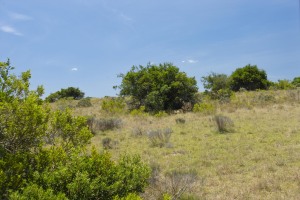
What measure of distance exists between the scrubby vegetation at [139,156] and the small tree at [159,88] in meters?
5.81

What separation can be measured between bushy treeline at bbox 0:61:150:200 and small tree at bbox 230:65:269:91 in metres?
37.5

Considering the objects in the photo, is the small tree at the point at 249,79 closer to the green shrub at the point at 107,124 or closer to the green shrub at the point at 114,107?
the green shrub at the point at 114,107

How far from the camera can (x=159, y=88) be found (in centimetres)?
2433

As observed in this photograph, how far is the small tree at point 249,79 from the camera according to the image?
135 feet

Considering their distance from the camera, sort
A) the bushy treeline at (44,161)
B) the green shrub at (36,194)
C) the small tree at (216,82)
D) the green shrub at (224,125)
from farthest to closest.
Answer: the small tree at (216,82) → the green shrub at (224,125) → the bushy treeline at (44,161) → the green shrub at (36,194)

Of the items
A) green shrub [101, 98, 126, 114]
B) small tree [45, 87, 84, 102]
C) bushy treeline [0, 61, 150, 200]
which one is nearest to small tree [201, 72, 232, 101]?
green shrub [101, 98, 126, 114]

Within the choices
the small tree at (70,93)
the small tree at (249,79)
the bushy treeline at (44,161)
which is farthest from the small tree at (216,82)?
the bushy treeline at (44,161)

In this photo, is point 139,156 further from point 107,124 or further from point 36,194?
point 107,124

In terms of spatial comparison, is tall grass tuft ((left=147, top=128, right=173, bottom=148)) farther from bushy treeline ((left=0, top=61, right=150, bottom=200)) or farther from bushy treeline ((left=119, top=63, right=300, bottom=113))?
bushy treeline ((left=119, top=63, right=300, bottom=113))

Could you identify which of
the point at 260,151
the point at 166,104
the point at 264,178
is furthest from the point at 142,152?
the point at 166,104

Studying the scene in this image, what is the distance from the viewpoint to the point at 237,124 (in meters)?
16.0

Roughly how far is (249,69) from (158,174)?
119ft

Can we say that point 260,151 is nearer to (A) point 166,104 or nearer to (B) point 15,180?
(B) point 15,180

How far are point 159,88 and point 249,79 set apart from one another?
20.2 m
